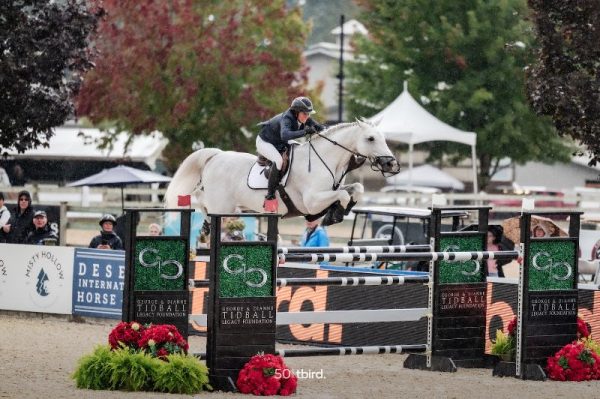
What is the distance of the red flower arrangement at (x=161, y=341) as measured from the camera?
34.7ft

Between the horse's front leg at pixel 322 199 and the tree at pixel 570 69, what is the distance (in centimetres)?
536

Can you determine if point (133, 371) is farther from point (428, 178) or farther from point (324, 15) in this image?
point (324, 15)

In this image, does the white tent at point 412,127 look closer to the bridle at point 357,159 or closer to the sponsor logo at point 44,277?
the sponsor logo at point 44,277

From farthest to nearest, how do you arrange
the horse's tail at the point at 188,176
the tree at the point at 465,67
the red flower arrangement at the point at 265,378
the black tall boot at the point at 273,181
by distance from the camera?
the tree at the point at 465,67 < the horse's tail at the point at 188,176 < the black tall boot at the point at 273,181 < the red flower arrangement at the point at 265,378

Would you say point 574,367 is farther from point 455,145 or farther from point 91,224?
point 455,145

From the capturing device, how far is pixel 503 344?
40.5ft

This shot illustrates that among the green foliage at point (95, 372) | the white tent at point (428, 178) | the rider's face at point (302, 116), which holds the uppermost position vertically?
the white tent at point (428, 178)

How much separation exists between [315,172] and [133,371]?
428 centimetres

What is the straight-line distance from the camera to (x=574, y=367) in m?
11.7

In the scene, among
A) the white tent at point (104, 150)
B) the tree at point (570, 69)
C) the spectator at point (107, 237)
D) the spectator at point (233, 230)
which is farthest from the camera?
the white tent at point (104, 150)

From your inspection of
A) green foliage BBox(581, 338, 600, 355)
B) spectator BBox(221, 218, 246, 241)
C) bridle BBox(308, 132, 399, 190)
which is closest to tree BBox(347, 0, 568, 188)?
spectator BBox(221, 218, 246, 241)

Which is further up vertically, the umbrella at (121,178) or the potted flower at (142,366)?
the umbrella at (121,178)

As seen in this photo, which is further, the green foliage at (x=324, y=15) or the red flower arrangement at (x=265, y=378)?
the green foliage at (x=324, y=15)

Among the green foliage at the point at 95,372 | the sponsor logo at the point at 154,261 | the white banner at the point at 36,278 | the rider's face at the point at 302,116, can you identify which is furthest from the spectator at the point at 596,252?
the green foliage at the point at 95,372
